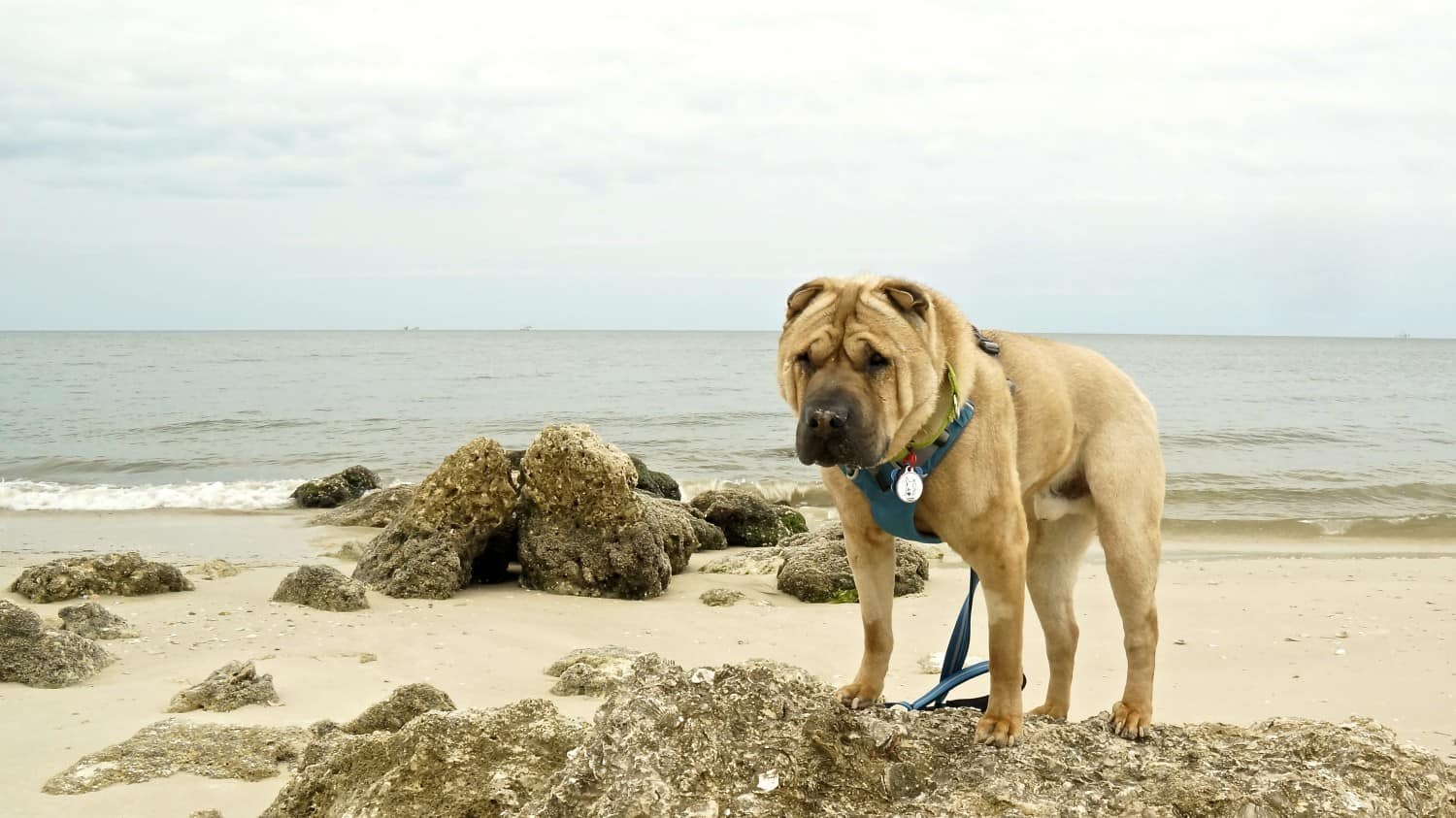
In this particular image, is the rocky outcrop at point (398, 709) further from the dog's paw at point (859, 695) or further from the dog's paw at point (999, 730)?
the dog's paw at point (999, 730)

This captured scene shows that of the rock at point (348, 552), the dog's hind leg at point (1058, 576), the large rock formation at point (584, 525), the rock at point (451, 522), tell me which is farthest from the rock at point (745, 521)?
the dog's hind leg at point (1058, 576)

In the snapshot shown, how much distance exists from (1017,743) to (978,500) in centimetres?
79

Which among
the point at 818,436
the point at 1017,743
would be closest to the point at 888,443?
the point at 818,436

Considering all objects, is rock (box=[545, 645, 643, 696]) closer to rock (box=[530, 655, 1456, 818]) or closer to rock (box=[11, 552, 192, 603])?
rock (box=[530, 655, 1456, 818])

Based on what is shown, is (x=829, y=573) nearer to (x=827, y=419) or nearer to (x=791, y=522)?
(x=791, y=522)

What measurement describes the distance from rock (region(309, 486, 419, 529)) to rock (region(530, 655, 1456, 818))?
1343cm

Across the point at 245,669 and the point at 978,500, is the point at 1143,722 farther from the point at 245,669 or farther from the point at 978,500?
the point at 245,669

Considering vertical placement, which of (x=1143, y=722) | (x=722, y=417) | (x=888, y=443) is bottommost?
(x=722, y=417)

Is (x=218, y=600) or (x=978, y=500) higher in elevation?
(x=978, y=500)

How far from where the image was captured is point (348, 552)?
13828 mm

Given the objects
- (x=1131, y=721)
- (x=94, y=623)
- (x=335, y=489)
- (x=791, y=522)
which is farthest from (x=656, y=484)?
(x=1131, y=721)

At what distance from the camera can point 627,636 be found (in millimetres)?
8922

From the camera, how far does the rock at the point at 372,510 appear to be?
52.9 ft

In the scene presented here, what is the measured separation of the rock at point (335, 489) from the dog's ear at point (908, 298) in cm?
1729
